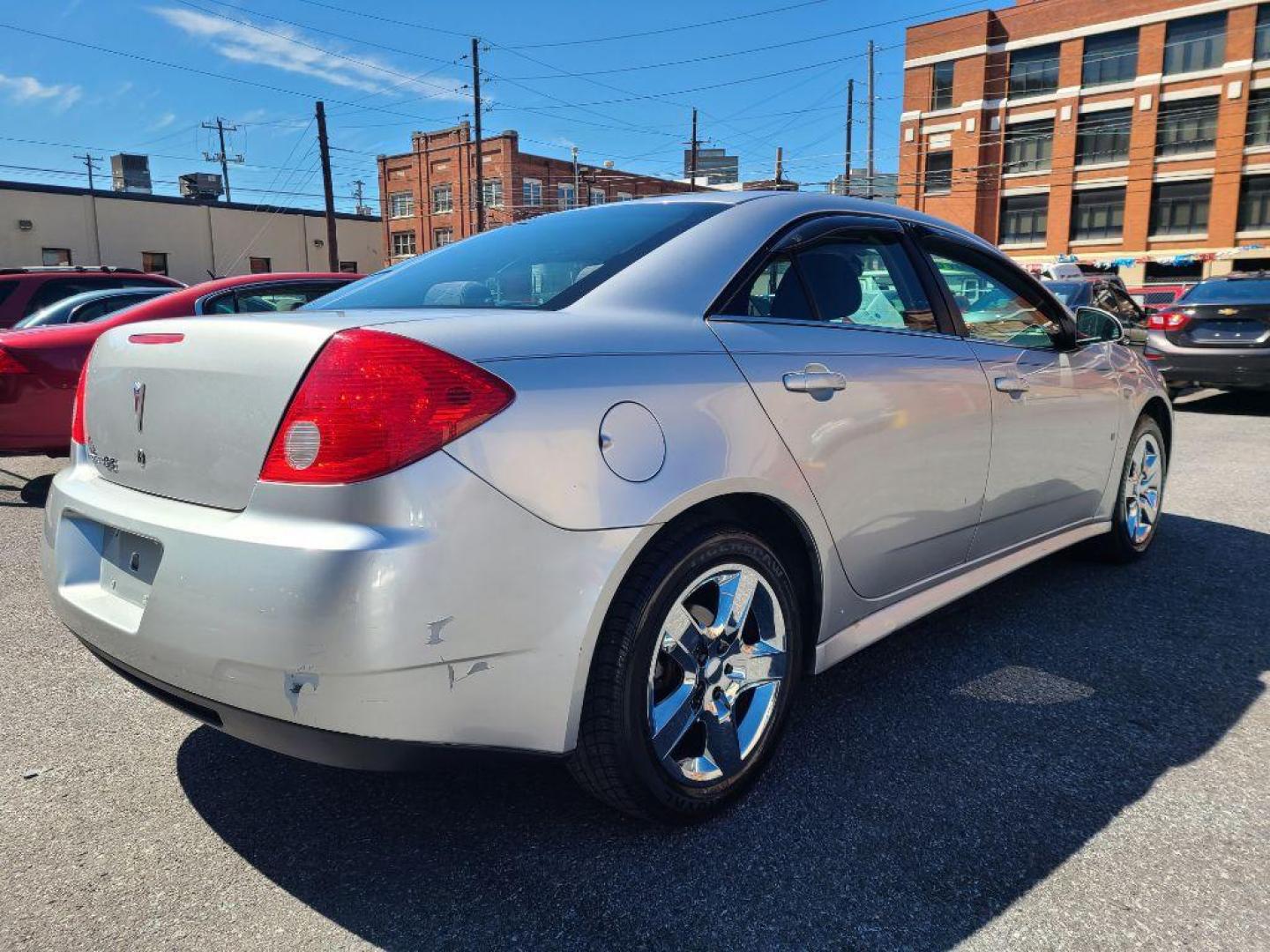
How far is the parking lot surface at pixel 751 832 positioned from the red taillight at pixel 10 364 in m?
3.16

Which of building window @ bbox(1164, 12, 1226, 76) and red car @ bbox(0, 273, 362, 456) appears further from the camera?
building window @ bbox(1164, 12, 1226, 76)

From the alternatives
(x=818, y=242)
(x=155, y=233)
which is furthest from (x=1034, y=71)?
(x=818, y=242)

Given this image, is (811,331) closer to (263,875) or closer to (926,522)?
(926,522)

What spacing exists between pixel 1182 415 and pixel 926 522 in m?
9.35

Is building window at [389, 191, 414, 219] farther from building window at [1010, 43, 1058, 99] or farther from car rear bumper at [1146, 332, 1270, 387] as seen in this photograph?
car rear bumper at [1146, 332, 1270, 387]

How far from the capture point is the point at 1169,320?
1038 cm

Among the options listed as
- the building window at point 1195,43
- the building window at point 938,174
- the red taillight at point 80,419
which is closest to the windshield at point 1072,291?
the red taillight at point 80,419

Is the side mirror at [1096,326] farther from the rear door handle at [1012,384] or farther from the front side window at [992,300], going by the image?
the rear door handle at [1012,384]

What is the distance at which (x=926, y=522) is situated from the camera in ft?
9.40

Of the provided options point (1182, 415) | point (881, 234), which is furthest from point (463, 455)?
point (1182, 415)

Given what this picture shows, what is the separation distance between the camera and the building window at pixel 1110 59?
44.0 metres

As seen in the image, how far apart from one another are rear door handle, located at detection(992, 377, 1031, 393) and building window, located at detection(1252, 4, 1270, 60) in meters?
49.1

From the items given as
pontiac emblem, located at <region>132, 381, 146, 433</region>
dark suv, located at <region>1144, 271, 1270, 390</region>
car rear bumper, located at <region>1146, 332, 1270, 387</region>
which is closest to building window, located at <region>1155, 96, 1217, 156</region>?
dark suv, located at <region>1144, 271, 1270, 390</region>

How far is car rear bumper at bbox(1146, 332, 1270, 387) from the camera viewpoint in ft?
31.6
